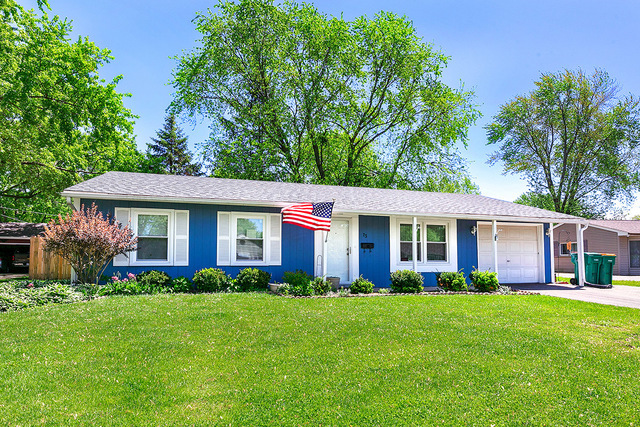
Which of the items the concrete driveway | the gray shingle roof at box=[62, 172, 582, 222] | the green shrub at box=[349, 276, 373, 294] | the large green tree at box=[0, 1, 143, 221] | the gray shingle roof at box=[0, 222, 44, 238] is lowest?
the concrete driveway

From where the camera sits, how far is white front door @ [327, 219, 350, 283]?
44.4 ft

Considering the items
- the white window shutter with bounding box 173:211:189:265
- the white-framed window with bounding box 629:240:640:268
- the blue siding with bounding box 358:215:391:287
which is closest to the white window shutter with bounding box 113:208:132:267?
the white window shutter with bounding box 173:211:189:265

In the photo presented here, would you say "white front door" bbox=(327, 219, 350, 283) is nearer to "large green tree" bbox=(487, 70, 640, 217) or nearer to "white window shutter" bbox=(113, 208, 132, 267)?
"white window shutter" bbox=(113, 208, 132, 267)

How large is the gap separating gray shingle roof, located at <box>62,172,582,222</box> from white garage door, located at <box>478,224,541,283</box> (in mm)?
743

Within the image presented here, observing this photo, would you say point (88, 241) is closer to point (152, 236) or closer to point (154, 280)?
point (154, 280)

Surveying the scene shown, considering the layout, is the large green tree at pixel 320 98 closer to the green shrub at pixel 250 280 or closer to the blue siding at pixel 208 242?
the blue siding at pixel 208 242

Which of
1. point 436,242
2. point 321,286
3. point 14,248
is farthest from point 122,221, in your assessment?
point 14,248

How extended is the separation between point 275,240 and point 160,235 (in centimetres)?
328

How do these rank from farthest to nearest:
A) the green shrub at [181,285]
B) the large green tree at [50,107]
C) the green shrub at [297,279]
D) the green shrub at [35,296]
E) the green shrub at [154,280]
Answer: the large green tree at [50,107] < the green shrub at [297,279] < the green shrub at [181,285] < the green shrub at [154,280] < the green shrub at [35,296]

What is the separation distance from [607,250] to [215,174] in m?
24.7

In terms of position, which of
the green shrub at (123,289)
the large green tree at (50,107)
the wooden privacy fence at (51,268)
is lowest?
the green shrub at (123,289)

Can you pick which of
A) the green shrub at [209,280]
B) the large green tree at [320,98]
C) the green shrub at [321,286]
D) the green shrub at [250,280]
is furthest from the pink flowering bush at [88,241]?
the large green tree at [320,98]

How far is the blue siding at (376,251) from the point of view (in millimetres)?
13609

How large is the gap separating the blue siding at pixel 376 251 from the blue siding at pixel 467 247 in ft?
9.08
